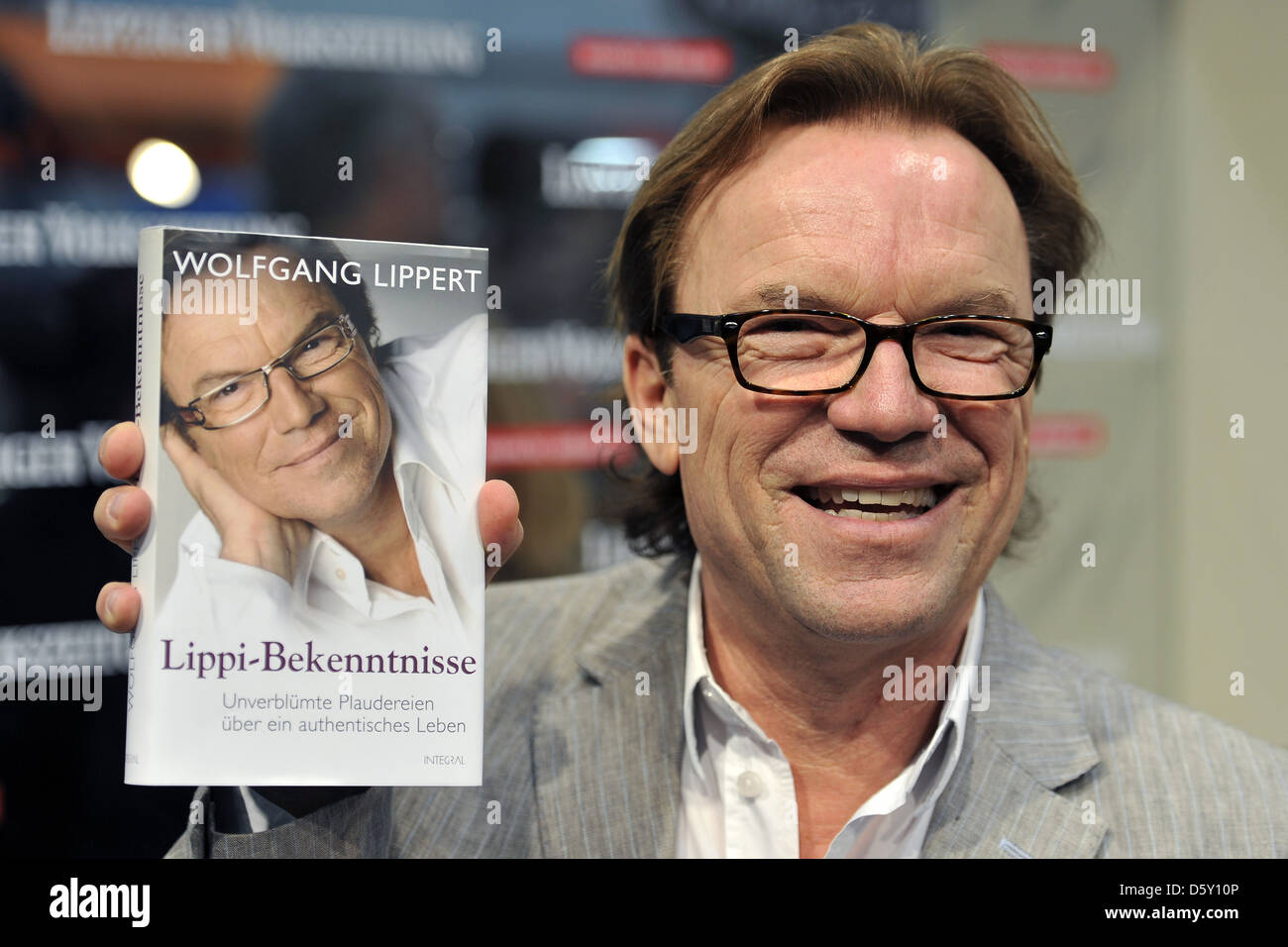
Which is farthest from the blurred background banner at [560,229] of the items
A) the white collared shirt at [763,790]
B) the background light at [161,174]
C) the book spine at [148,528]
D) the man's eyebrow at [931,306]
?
the white collared shirt at [763,790]

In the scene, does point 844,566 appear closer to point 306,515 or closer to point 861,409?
point 861,409

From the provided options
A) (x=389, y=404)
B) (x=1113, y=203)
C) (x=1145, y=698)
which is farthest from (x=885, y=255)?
(x=1113, y=203)

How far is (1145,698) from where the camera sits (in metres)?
1.30

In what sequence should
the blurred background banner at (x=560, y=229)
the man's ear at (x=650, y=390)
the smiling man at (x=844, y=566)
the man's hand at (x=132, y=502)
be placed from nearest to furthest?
the man's hand at (x=132, y=502) → the smiling man at (x=844, y=566) → the man's ear at (x=650, y=390) → the blurred background banner at (x=560, y=229)

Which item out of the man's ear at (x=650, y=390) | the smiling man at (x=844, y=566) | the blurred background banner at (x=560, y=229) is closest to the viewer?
the smiling man at (x=844, y=566)

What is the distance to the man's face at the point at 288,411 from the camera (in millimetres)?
1019

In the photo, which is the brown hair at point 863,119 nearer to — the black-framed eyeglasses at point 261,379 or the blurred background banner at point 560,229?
the blurred background banner at point 560,229

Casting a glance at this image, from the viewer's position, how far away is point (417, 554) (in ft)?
3.42

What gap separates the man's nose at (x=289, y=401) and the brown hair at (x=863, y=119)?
0.44 metres

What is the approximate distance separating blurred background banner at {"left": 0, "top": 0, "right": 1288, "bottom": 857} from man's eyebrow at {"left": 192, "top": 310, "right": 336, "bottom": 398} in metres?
0.47

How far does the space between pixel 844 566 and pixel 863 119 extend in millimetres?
526

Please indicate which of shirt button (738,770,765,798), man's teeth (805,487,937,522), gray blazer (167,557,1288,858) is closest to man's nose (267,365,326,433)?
gray blazer (167,557,1288,858)

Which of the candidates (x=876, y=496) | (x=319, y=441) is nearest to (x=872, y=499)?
(x=876, y=496)
